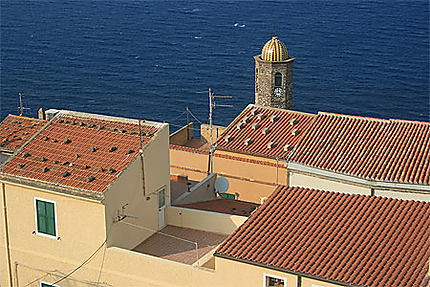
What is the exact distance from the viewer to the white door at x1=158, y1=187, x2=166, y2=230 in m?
33.7

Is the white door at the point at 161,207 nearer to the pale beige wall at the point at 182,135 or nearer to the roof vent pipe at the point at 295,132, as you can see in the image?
the roof vent pipe at the point at 295,132

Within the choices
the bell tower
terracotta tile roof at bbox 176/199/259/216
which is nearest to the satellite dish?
terracotta tile roof at bbox 176/199/259/216

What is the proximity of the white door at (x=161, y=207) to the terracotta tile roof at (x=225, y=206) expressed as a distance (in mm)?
2699

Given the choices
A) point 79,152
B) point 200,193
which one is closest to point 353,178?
point 200,193

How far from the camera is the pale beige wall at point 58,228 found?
29922 millimetres

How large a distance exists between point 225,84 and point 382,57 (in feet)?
117

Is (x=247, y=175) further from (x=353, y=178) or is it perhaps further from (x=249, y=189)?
(x=353, y=178)

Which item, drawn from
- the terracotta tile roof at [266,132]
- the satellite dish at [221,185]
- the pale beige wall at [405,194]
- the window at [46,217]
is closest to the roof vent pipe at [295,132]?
the terracotta tile roof at [266,132]

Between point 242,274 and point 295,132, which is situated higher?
point 242,274

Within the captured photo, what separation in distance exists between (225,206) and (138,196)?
8.21m

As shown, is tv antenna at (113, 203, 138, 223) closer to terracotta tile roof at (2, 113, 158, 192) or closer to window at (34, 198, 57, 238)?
terracotta tile roof at (2, 113, 158, 192)

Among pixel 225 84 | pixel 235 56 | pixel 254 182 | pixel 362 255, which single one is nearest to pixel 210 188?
pixel 254 182

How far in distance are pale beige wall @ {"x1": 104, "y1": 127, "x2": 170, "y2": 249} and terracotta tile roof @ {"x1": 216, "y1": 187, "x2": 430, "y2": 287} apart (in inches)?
196

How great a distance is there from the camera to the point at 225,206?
39.2 metres
